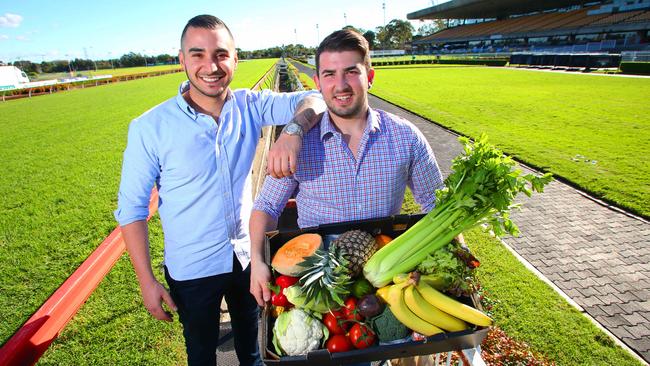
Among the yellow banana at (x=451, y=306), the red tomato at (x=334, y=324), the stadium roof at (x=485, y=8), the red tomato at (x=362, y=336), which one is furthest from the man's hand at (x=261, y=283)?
the stadium roof at (x=485, y=8)

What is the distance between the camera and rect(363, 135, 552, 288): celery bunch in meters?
1.48

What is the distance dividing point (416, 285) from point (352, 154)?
1028 millimetres

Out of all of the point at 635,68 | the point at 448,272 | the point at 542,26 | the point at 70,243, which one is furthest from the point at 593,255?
the point at 542,26

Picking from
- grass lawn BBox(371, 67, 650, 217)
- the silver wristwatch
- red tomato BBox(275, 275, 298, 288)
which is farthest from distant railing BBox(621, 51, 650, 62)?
red tomato BBox(275, 275, 298, 288)

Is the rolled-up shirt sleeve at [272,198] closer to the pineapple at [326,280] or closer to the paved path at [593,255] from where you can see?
the pineapple at [326,280]

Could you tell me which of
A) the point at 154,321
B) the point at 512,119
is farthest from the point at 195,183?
the point at 512,119

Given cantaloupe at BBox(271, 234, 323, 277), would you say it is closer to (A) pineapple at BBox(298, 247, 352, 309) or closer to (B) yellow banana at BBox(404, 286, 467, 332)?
(A) pineapple at BBox(298, 247, 352, 309)

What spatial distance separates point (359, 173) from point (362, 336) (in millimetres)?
1091

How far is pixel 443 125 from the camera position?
13180 mm

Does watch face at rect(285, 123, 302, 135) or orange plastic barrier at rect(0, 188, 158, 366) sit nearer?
orange plastic barrier at rect(0, 188, 158, 366)

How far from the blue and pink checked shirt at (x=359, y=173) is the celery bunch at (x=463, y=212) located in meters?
0.65

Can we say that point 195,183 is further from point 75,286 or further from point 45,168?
point 45,168

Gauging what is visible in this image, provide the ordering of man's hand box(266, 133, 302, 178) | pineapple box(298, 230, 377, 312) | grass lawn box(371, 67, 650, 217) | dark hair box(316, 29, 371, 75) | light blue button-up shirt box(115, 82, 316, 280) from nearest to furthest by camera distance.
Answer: pineapple box(298, 230, 377, 312), man's hand box(266, 133, 302, 178), dark hair box(316, 29, 371, 75), light blue button-up shirt box(115, 82, 316, 280), grass lawn box(371, 67, 650, 217)

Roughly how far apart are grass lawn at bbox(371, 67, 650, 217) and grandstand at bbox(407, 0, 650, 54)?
30954 mm
